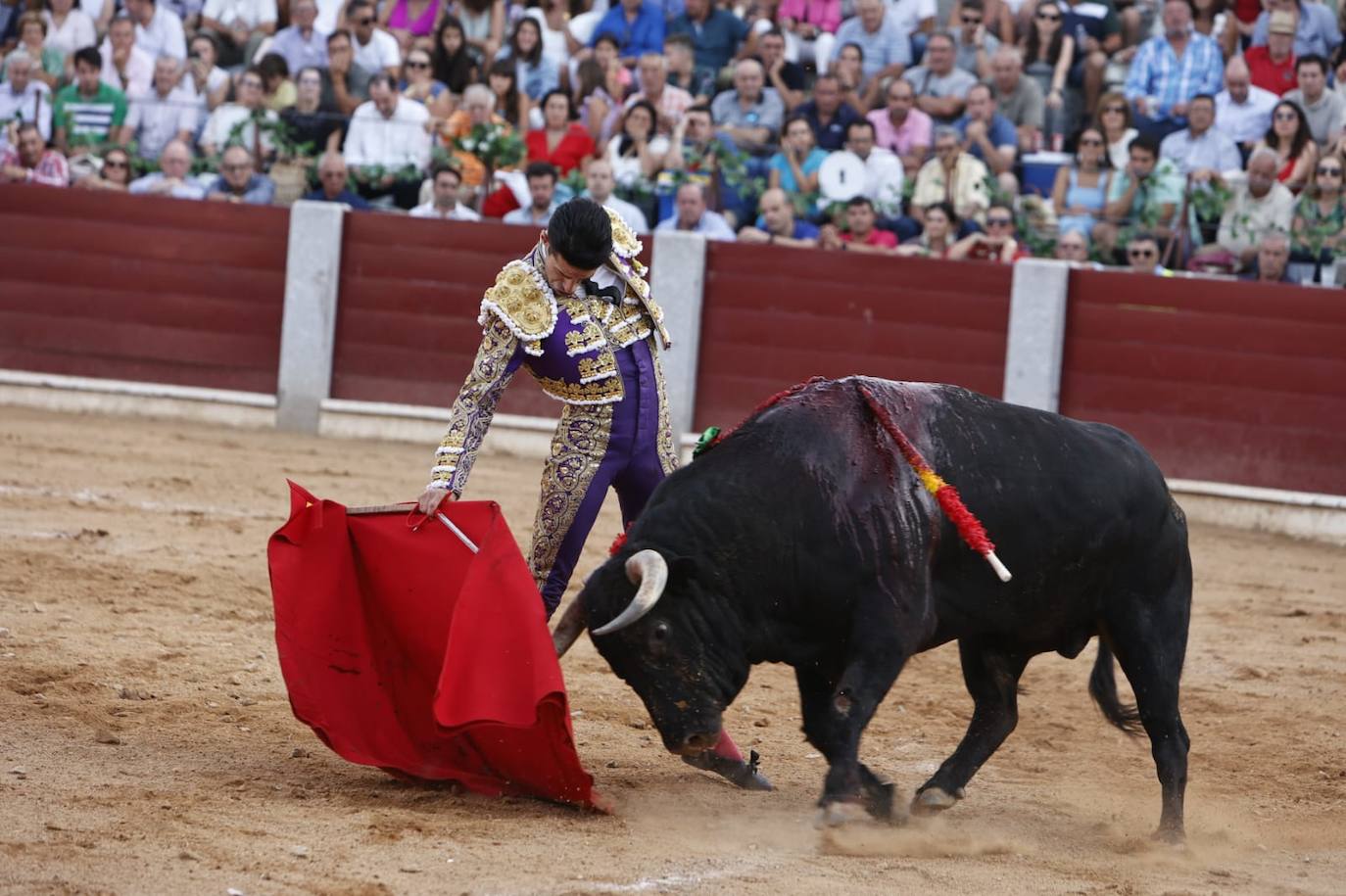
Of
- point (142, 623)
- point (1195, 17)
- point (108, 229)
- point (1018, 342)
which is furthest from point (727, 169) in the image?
point (142, 623)

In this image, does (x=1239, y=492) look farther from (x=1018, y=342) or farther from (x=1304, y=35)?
(x=1304, y=35)

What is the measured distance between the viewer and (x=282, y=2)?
11039 millimetres

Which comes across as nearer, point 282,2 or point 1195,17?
point 1195,17

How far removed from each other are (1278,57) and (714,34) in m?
2.99

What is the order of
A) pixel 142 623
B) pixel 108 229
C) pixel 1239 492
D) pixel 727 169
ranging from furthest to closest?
pixel 108 229 → pixel 727 169 → pixel 1239 492 → pixel 142 623

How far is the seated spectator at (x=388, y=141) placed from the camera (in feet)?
30.8

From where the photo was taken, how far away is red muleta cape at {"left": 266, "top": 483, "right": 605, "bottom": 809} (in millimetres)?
3434

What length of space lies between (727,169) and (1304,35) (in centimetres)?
300

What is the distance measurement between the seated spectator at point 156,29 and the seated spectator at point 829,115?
3830 millimetres

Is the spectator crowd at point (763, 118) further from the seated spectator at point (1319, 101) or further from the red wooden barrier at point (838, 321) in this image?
the red wooden barrier at point (838, 321)

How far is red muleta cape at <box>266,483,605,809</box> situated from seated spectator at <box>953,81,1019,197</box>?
551 centimetres

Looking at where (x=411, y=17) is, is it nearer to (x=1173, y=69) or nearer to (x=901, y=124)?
(x=901, y=124)

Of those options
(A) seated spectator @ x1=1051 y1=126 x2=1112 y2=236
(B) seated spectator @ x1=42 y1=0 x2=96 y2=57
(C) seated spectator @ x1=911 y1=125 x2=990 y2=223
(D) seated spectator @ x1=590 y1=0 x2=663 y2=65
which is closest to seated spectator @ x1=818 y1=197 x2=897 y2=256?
(C) seated spectator @ x1=911 y1=125 x2=990 y2=223

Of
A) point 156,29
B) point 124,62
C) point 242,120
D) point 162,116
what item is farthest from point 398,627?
point 156,29
